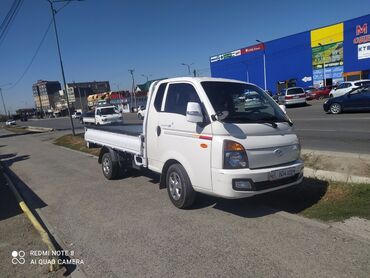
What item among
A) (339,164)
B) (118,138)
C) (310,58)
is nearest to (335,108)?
(339,164)

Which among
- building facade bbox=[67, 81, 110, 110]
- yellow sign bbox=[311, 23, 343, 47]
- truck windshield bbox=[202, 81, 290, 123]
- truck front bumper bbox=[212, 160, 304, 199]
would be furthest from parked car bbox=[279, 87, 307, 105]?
building facade bbox=[67, 81, 110, 110]

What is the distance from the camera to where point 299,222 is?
499cm

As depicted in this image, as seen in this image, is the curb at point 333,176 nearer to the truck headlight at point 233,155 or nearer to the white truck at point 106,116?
the truck headlight at point 233,155

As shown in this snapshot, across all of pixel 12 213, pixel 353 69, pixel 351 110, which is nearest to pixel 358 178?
pixel 12 213

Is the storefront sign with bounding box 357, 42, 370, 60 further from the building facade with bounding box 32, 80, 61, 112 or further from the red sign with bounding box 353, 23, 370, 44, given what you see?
Answer: the building facade with bounding box 32, 80, 61, 112

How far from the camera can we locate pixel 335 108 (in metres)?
20.2

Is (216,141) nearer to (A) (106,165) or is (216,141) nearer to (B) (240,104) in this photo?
(B) (240,104)

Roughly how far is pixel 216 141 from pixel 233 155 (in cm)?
31

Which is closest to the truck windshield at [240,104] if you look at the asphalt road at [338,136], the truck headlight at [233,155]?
the truck headlight at [233,155]

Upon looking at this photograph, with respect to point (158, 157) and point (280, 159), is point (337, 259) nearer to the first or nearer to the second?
point (280, 159)

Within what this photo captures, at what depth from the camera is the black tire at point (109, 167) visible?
→ 845cm

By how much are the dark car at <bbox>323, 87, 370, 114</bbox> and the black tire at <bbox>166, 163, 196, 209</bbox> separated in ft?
52.6

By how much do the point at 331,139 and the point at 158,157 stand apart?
25.3 feet

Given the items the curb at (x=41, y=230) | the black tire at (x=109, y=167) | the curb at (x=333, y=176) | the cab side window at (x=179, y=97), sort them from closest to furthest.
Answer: the curb at (x=41, y=230)
the cab side window at (x=179, y=97)
the curb at (x=333, y=176)
the black tire at (x=109, y=167)
